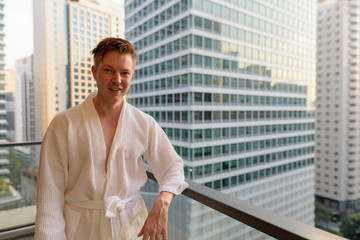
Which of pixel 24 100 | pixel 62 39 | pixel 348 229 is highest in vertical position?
pixel 62 39

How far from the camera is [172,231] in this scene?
1.33m

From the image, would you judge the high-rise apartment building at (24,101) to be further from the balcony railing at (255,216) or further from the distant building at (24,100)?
the balcony railing at (255,216)

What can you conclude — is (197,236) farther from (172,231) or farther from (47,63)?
(47,63)

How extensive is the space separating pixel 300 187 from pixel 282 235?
35939mm

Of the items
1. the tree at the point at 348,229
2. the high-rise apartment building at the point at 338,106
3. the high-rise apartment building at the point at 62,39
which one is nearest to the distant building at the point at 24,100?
the high-rise apartment building at the point at 62,39

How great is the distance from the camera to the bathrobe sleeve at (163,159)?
95 cm

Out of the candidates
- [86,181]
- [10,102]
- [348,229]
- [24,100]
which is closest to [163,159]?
[86,181]

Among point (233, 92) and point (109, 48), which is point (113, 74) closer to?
point (109, 48)

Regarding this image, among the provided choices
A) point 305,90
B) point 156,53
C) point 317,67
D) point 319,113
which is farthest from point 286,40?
point 156,53

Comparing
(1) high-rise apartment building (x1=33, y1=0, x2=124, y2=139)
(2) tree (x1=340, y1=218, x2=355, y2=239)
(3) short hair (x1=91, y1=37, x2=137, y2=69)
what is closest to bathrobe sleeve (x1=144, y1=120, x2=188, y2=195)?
(3) short hair (x1=91, y1=37, x2=137, y2=69)

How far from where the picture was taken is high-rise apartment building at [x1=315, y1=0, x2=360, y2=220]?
29812 millimetres

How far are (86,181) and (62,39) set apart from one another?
15.6 feet

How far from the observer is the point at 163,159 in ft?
3.18

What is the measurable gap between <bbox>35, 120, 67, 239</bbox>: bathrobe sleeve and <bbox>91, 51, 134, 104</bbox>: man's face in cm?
21
